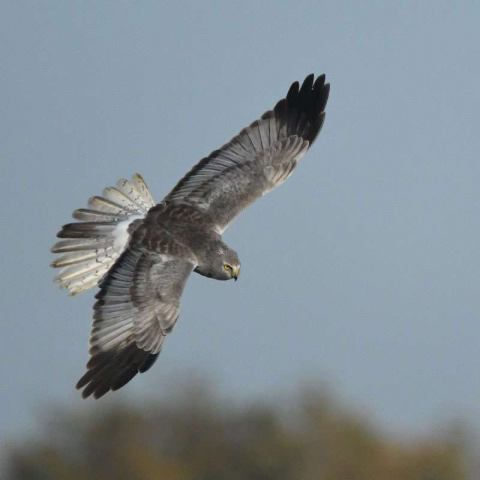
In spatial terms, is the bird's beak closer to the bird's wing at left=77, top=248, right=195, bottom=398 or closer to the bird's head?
the bird's head

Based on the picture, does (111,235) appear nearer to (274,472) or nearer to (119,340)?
(119,340)

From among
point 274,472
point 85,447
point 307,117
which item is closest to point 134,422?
point 85,447

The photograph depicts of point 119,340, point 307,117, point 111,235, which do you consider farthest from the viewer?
point 307,117

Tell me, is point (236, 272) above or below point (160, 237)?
below

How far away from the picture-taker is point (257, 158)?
16.8 m

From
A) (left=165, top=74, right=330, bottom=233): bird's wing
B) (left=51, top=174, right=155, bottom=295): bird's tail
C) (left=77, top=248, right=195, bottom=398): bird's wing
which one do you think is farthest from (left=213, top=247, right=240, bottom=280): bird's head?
(left=51, top=174, right=155, bottom=295): bird's tail

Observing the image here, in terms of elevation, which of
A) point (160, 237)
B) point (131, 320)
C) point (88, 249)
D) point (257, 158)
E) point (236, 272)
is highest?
point (257, 158)

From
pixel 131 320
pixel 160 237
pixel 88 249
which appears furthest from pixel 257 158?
pixel 131 320

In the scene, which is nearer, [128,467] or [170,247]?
[170,247]

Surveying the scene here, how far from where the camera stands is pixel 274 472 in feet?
143

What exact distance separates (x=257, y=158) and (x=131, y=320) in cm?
314

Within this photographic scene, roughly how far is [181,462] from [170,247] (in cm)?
3014

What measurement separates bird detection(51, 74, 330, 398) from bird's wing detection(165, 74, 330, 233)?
0.01 metres

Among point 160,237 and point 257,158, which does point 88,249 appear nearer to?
point 160,237
